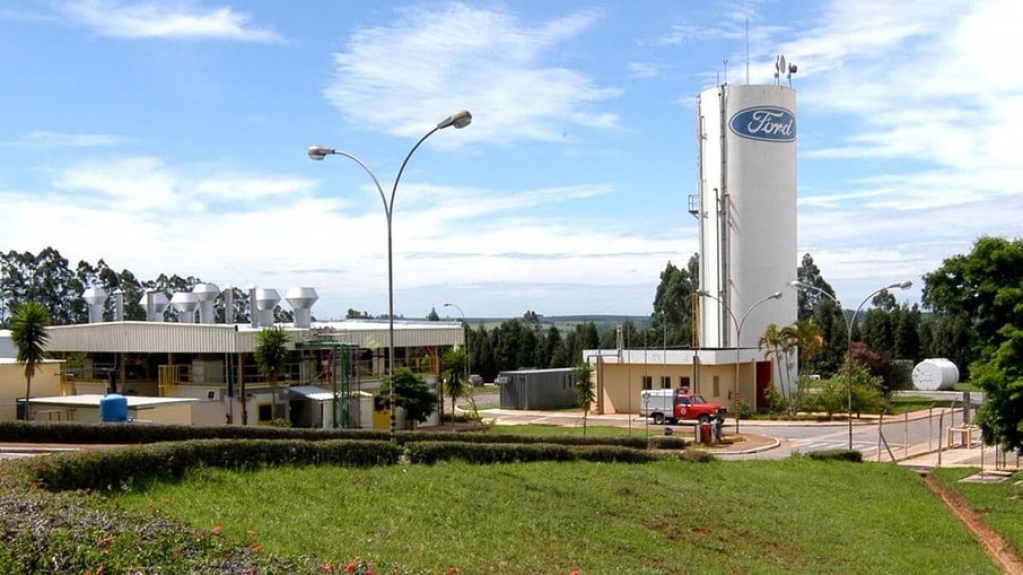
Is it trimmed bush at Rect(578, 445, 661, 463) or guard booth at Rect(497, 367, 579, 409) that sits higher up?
trimmed bush at Rect(578, 445, 661, 463)

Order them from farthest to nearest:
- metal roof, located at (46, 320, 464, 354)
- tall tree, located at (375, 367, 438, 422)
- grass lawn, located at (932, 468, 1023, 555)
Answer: tall tree, located at (375, 367, 438, 422), metal roof, located at (46, 320, 464, 354), grass lawn, located at (932, 468, 1023, 555)

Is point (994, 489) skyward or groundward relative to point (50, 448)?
groundward

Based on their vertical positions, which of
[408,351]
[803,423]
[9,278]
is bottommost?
[803,423]

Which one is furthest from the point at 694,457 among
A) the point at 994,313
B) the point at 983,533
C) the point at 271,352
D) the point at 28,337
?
the point at 28,337

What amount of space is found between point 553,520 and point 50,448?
12.3 metres

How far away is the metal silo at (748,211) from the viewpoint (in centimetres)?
5997

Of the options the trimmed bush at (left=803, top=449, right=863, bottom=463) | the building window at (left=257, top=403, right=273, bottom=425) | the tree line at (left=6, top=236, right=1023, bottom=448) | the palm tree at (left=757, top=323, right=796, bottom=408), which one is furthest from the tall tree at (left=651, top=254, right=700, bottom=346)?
the trimmed bush at (left=803, top=449, right=863, bottom=463)

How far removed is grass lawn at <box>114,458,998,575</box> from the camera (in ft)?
41.6

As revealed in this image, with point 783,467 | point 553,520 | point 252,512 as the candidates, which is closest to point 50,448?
point 252,512

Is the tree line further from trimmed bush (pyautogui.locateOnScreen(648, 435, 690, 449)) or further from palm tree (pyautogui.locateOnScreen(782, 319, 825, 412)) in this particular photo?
trimmed bush (pyautogui.locateOnScreen(648, 435, 690, 449))

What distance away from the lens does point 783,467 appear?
28.2m

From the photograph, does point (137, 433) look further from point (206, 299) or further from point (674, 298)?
point (674, 298)

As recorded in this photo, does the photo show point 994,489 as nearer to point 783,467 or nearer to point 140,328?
point 783,467

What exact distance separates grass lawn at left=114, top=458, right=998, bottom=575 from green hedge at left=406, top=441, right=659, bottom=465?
1.85ft
